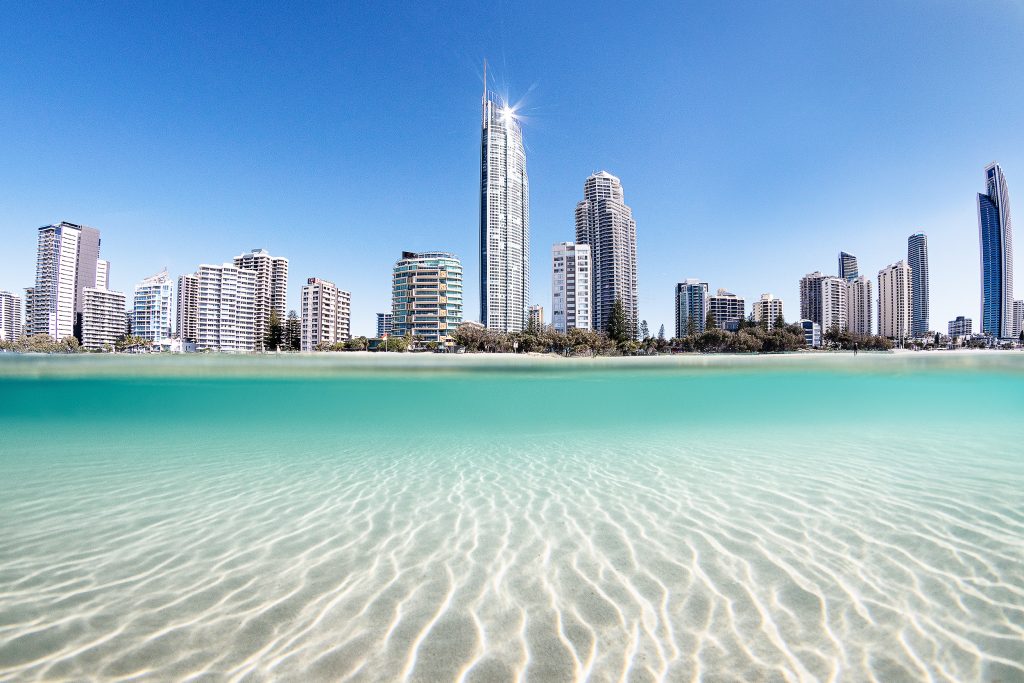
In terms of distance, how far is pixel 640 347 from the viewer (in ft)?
393

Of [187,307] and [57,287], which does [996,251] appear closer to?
[187,307]

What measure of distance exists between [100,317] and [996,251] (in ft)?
1144

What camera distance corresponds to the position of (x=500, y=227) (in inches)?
6811

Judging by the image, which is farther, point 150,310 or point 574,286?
point 150,310

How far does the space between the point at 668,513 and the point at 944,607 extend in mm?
2550

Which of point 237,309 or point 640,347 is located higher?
point 237,309

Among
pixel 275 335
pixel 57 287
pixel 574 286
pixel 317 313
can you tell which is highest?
pixel 574 286

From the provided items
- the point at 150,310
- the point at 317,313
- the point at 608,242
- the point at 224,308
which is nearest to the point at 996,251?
the point at 608,242

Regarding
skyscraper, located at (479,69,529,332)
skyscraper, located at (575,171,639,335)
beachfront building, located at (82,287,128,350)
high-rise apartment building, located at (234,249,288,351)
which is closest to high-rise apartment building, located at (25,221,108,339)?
beachfront building, located at (82,287,128,350)

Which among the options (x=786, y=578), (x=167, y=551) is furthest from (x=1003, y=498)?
(x=167, y=551)

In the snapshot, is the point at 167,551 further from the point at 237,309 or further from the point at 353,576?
the point at 237,309

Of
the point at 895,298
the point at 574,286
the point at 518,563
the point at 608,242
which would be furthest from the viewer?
the point at 895,298

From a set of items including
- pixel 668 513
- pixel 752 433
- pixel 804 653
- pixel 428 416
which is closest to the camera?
pixel 804 653

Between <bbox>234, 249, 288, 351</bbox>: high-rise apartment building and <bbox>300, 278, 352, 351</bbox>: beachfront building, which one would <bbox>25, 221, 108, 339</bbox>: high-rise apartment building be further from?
<bbox>300, 278, 352, 351</bbox>: beachfront building
